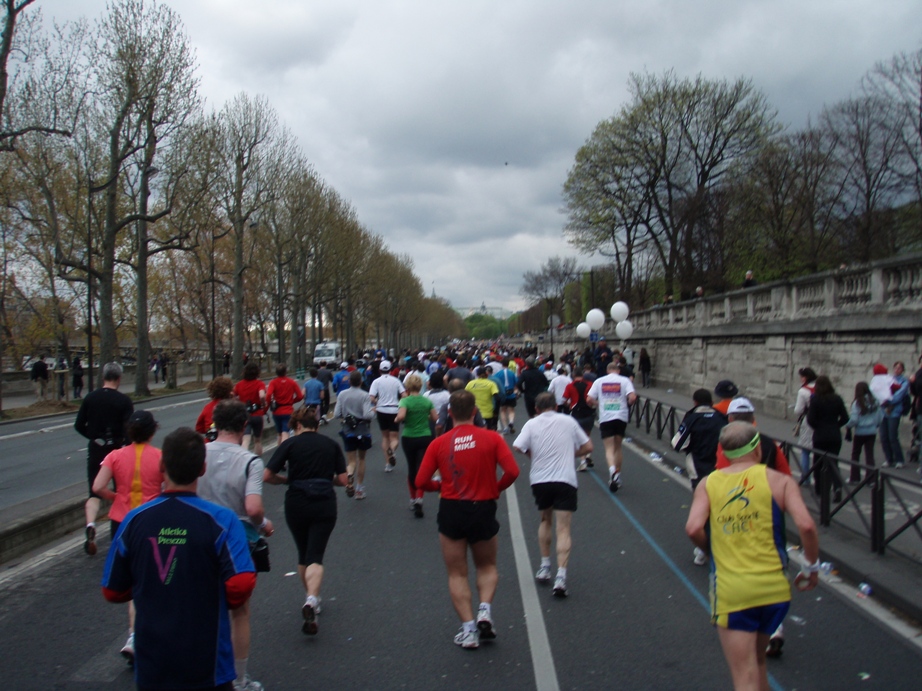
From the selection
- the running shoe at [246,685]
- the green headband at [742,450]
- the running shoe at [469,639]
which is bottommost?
the running shoe at [469,639]

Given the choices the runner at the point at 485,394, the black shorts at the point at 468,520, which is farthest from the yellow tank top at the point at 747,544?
the runner at the point at 485,394

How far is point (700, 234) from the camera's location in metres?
45.6

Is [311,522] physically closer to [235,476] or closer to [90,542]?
[235,476]

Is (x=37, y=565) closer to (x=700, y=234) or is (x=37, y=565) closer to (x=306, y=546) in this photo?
(x=306, y=546)

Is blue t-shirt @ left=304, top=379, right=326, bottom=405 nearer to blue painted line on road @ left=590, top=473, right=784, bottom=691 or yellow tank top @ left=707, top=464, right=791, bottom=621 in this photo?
blue painted line on road @ left=590, top=473, right=784, bottom=691

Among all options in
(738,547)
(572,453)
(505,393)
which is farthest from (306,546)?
(505,393)

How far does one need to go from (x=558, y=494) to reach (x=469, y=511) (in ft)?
4.99

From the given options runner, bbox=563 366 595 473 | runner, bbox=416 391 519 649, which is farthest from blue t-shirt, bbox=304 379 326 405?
runner, bbox=416 391 519 649

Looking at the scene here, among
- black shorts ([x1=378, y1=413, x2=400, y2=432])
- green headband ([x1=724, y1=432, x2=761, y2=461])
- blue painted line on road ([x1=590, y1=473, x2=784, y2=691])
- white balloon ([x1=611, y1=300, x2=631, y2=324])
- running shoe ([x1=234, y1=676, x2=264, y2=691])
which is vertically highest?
white balloon ([x1=611, y1=300, x2=631, y2=324])

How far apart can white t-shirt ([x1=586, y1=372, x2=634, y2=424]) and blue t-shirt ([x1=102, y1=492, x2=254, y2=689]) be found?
8.78m

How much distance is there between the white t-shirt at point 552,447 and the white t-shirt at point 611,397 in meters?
4.69

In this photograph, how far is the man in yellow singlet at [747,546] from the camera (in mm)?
3869

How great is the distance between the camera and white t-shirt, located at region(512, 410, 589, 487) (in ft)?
21.9

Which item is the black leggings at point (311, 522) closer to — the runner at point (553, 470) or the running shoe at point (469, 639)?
the running shoe at point (469, 639)
